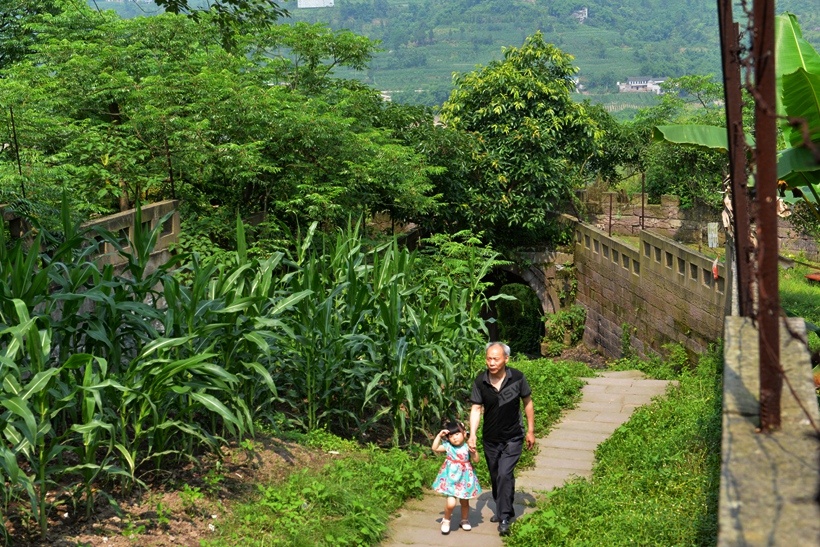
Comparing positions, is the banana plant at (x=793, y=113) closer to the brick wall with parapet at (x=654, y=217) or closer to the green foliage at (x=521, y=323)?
the brick wall with parapet at (x=654, y=217)

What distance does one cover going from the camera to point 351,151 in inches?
656

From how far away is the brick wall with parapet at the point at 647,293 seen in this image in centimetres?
1745

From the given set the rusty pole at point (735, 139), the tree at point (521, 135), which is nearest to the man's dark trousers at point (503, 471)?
the rusty pole at point (735, 139)

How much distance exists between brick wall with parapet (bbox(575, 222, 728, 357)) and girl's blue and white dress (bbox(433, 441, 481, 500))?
10.4 meters

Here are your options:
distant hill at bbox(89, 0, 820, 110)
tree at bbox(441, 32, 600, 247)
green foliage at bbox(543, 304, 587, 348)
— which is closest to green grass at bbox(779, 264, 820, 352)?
green foliage at bbox(543, 304, 587, 348)

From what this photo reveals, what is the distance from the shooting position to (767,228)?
345cm

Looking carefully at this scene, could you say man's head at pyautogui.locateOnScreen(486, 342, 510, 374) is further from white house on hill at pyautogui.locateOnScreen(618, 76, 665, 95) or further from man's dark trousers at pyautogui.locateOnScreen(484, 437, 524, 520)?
white house on hill at pyautogui.locateOnScreen(618, 76, 665, 95)

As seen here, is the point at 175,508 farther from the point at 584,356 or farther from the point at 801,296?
the point at 584,356

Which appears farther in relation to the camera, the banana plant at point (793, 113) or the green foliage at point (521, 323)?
the green foliage at point (521, 323)

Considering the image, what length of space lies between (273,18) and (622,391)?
19.4 feet

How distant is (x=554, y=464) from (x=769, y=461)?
17.7 feet

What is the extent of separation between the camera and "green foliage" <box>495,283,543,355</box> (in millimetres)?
27922

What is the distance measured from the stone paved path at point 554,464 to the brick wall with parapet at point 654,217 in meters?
11.3

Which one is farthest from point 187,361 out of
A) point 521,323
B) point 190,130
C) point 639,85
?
point 639,85
